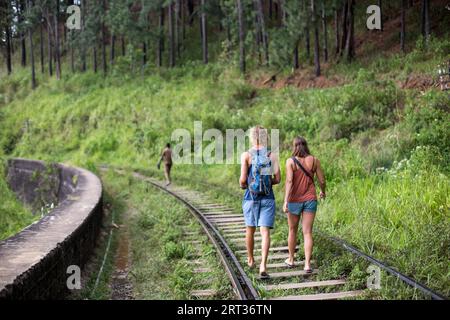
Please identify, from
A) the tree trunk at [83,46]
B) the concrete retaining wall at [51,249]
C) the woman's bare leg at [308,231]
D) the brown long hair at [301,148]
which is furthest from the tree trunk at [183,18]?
the woman's bare leg at [308,231]

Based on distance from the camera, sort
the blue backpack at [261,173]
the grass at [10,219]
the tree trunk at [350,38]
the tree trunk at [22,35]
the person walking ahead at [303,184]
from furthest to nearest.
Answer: the tree trunk at [22,35] < the tree trunk at [350,38] < the grass at [10,219] < the person walking ahead at [303,184] < the blue backpack at [261,173]

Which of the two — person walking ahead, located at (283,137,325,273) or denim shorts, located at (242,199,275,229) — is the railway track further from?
denim shorts, located at (242,199,275,229)

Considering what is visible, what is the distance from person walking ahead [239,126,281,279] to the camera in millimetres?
6773

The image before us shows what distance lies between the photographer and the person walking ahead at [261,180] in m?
6.77

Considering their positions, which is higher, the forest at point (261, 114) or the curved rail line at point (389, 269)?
the forest at point (261, 114)

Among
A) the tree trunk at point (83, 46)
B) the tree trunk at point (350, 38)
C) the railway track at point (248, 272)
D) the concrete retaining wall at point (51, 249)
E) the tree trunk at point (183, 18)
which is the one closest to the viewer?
the concrete retaining wall at point (51, 249)

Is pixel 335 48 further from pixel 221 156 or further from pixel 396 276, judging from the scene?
pixel 396 276

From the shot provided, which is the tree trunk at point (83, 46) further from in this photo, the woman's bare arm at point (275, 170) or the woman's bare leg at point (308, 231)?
the woman's bare leg at point (308, 231)

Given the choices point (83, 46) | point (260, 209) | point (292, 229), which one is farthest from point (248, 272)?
point (83, 46)

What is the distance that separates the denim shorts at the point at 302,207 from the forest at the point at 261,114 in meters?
0.90

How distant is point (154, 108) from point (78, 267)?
25402mm

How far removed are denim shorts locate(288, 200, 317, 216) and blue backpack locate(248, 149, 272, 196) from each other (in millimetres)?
504

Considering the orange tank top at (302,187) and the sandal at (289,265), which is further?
the sandal at (289,265)
